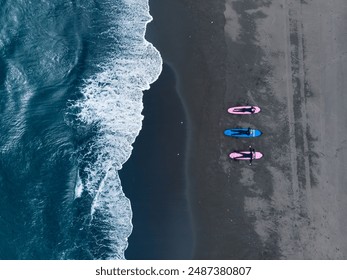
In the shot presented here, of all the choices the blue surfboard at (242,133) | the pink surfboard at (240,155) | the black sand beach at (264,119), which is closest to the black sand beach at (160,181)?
the black sand beach at (264,119)

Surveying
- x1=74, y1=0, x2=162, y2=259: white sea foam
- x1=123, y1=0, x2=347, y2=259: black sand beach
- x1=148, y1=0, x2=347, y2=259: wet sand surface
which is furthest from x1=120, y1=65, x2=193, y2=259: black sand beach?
x1=148, y1=0, x2=347, y2=259: wet sand surface

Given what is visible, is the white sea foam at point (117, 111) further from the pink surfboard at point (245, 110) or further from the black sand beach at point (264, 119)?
the pink surfboard at point (245, 110)

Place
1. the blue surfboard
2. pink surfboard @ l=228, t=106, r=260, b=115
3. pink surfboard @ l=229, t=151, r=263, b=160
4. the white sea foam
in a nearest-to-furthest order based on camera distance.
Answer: the white sea foam → pink surfboard @ l=229, t=151, r=263, b=160 → the blue surfboard → pink surfboard @ l=228, t=106, r=260, b=115

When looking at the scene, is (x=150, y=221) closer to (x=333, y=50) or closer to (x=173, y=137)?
(x=173, y=137)

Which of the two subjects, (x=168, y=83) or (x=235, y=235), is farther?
(x=168, y=83)

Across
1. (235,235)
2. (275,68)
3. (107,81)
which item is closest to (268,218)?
(235,235)

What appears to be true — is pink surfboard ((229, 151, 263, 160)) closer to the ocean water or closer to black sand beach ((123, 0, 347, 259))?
black sand beach ((123, 0, 347, 259))

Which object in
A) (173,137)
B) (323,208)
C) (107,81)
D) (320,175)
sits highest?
(107,81)
